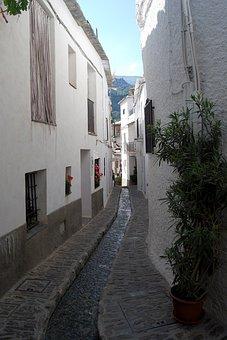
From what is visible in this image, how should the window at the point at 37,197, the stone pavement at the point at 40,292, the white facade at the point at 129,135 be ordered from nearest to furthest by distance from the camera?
the stone pavement at the point at 40,292
the window at the point at 37,197
the white facade at the point at 129,135

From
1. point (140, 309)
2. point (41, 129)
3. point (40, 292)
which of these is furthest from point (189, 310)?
point (41, 129)

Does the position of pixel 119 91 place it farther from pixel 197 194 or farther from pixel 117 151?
pixel 197 194

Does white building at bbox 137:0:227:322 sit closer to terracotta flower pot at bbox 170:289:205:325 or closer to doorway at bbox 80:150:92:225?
terracotta flower pot at bbox 170:289:205:325

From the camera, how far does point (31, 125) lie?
734 centimetres

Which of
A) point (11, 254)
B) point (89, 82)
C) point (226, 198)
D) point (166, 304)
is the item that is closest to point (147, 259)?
point (166, 304)

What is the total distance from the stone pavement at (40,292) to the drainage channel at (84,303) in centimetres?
13

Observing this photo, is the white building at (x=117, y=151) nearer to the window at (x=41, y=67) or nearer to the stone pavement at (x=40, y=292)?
the stone pavement at (x=40, y=292)

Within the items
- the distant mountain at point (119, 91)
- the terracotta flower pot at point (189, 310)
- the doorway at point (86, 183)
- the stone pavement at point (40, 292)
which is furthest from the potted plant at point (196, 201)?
the distant mountain at point (119, 91)

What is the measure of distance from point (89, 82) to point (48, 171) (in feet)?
25.0

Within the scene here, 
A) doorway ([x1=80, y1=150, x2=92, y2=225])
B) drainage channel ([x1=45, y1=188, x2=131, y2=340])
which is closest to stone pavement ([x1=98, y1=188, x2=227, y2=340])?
drainage channel ([x1=45, y1=188, x2=131, y2=340])

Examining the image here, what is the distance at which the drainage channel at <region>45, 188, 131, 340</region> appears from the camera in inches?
200

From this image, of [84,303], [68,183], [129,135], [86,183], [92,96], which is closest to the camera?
[84,303]

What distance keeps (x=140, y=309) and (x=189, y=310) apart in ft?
3.15

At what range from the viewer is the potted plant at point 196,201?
14.3ft
